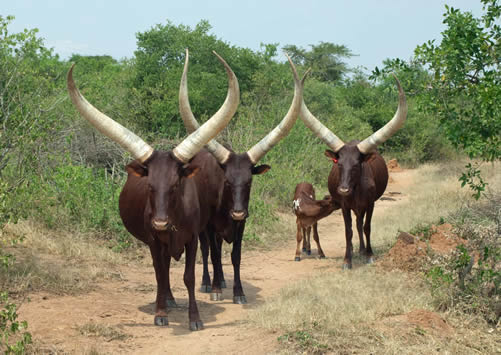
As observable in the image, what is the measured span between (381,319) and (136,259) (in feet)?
13.9

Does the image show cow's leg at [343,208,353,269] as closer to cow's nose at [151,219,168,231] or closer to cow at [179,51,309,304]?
cow at [179,51,309,304]

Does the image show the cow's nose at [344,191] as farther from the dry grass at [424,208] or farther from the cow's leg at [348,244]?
the dry grass at [424,208]

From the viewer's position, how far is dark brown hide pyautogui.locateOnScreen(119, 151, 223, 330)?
198 inches

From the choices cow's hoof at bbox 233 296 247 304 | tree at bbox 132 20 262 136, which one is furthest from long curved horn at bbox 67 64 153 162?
tree at bbox 132 20 262 136

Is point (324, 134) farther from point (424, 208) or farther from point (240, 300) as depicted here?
point (424, 208)

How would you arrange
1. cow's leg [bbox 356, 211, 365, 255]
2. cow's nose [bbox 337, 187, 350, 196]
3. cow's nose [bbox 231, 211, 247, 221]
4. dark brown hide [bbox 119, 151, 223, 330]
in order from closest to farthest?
dark brown hide [bbox 119, 151, 223, 330] → cow's nose [bbox 231, 211, 247, 221] → cow's nose [bbox 337, 187, 350, 196] → cow's leg [bbox 356, 211, 365, 255]

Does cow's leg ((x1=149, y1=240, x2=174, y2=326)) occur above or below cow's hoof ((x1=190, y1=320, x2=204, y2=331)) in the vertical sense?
above

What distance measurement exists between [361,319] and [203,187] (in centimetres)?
235

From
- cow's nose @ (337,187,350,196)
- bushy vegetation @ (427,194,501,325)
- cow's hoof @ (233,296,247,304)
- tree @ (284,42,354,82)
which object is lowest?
cow's hoof @ (233,296,247,304)

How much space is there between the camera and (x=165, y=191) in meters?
4.98

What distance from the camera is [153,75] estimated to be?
14.0 metres

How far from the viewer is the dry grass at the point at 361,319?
447cm

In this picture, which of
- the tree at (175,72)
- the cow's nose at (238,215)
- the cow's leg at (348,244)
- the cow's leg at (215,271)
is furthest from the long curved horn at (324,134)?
the tree at (175,72)

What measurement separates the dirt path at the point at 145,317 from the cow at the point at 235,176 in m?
0.50
